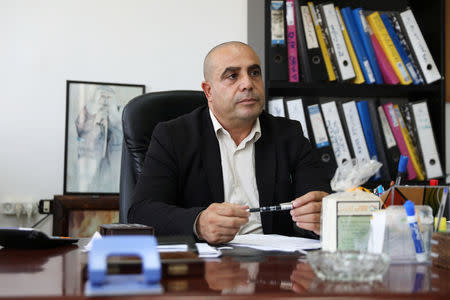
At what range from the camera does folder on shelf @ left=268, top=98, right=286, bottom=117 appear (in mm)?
2549

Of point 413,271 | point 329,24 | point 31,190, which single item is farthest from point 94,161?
point 413,271

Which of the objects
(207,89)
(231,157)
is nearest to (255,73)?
(207,89)

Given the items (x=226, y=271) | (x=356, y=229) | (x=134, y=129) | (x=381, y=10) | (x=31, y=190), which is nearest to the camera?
(x=226, y=271)

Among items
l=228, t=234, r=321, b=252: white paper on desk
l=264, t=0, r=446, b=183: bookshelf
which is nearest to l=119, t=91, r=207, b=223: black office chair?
l=228, t=234, r=321, b=252: white paper on desk

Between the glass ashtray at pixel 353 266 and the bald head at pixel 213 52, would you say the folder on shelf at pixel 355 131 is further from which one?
the glass ashtray at pixel 353 266

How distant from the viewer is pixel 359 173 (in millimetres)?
1023

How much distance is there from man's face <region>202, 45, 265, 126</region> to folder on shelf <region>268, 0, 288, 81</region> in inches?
24.2

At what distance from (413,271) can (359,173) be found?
239 millimetres

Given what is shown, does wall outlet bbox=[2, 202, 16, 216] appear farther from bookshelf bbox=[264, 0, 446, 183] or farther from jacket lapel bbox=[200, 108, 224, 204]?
bookshelf bbox=[264, 0, 446, 183]

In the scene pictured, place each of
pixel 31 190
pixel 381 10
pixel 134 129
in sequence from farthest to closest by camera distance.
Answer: pixel 381 10
pixel 31 190
pixel 134 129

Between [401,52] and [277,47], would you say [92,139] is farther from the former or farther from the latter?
[401,52]

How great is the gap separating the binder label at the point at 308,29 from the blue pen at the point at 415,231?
1.69 metres

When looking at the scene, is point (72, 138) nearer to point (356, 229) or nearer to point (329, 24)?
point (329, 24)

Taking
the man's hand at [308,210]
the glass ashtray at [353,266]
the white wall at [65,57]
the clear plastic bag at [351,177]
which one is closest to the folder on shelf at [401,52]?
the white wall at [65,57]
